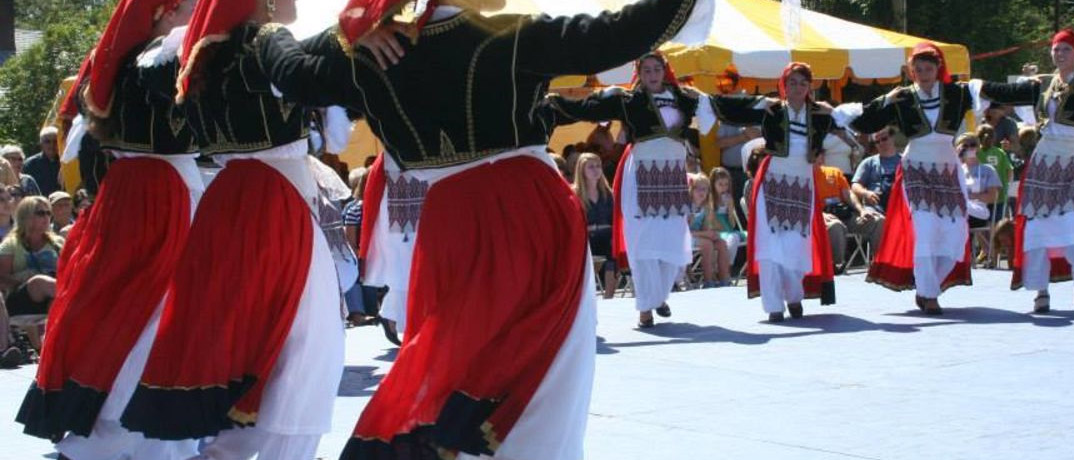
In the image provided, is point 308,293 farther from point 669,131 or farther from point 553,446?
point 669,131

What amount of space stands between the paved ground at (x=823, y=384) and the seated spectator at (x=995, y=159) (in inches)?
137

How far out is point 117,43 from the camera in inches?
212

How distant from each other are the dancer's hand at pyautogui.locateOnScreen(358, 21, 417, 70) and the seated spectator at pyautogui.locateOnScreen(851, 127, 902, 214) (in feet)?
32.5

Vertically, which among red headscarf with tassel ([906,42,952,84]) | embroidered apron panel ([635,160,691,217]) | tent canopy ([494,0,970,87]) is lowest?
embroidered apron panel ([635,160,691,217])

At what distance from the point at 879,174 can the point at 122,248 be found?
30.6 feet

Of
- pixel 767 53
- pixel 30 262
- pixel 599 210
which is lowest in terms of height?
pixel 599 210

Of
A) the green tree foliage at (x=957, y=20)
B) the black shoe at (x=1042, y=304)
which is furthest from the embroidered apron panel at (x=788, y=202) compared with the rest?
the green tree foliage at (x=957, y=20)

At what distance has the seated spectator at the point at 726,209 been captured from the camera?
13.1 meters

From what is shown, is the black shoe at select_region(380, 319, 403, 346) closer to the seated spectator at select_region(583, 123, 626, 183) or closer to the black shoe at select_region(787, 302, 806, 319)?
the black shoe at select_region(787, 302, 806, 319)

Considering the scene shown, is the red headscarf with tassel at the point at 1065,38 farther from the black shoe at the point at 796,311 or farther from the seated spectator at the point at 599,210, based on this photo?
the seated spectator at the point at 599,210

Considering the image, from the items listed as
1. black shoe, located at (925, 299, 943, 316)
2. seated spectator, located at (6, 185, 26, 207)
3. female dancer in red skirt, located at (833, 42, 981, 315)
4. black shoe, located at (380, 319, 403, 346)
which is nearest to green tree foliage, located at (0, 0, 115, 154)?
seated spectator, located at (6, 185, 26, 207)

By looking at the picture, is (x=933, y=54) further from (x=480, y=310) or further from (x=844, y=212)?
(x=480, y=310)

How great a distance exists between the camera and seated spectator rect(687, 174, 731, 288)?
1284cm

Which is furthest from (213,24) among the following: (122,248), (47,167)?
(47,167)
